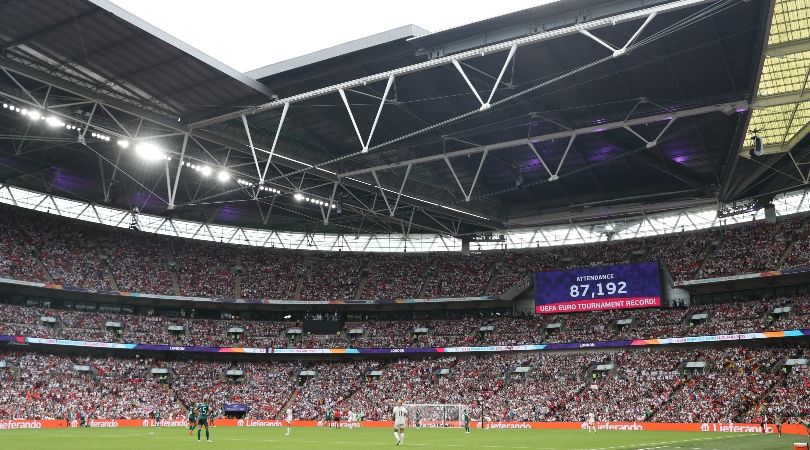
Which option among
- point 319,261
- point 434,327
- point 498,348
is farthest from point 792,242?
point 319,261

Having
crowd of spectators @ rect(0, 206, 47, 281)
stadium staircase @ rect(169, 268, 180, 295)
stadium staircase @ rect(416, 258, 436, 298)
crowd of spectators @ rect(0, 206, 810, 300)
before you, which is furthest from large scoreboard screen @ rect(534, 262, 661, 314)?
crowd of spectators @ rect(0, 206, 47, 281)

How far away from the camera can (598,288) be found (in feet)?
222

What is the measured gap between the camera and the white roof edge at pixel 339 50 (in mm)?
34656

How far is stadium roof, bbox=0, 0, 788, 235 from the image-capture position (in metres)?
33.6

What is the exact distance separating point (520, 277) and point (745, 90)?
39.2m

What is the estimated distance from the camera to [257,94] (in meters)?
40.4

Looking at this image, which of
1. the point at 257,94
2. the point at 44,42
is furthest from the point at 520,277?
the point at 44,42

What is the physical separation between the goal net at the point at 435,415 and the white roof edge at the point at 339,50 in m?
33.3

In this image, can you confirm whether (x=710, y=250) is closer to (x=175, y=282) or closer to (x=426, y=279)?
(x=426, y=279)

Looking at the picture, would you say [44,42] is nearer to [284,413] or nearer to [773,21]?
[773,21]

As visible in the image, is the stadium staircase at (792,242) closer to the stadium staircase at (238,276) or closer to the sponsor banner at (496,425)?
the sponsor banner at (496,425)

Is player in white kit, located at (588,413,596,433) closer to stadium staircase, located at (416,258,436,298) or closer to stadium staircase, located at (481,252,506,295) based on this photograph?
stadium staircase, located at (481,252,506,295)

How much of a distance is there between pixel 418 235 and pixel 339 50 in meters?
48.6

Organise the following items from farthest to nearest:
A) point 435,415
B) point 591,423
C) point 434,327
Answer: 1. point 434,327
2. point 435,415
3. point 591,423
